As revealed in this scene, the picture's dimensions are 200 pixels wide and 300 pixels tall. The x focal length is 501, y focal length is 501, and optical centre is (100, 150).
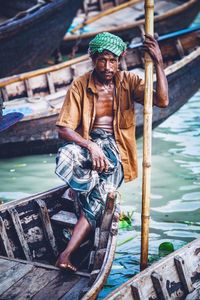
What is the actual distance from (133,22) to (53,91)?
416cm

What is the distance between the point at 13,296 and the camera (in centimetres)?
331

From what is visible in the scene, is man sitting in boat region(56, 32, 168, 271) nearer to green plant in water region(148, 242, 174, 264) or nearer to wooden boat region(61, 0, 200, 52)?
green plant in water region(148, 242, 174, 264)

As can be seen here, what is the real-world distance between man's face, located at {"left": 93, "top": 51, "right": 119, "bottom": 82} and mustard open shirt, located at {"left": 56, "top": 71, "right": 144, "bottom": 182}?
4.8 inches

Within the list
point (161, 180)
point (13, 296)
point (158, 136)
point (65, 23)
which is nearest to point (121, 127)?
point (13, 296)

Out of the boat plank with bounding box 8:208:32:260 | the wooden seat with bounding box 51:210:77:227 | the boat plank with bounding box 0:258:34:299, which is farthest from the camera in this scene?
the wooden seat with bounding box 51:210:77:227

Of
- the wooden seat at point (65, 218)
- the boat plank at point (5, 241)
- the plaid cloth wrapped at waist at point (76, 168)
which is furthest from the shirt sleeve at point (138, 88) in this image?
the boat plank at point (5, 241)

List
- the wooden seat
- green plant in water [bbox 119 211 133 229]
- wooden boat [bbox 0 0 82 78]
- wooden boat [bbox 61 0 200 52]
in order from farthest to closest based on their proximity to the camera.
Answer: wooden boat [bbox 61 0 200 52] → wooden boat [bbox 0 0 82 78] → green plant in water [bbox 119 211 133 229] → the wooden seat

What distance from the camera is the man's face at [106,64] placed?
3875 millimetres

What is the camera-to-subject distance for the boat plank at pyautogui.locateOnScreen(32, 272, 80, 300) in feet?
11.0

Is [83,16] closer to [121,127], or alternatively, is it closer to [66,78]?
[66,78]

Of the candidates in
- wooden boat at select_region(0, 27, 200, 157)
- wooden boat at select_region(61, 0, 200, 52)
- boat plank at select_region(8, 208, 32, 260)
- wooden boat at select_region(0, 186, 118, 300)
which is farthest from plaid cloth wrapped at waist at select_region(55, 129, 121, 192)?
wooden boat at select_region(61, 0, 200, 52)

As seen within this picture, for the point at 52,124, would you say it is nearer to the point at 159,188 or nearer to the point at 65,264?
the point at 159,188

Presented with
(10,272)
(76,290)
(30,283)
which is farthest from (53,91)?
(76,290)

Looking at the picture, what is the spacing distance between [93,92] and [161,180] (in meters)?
2.74
